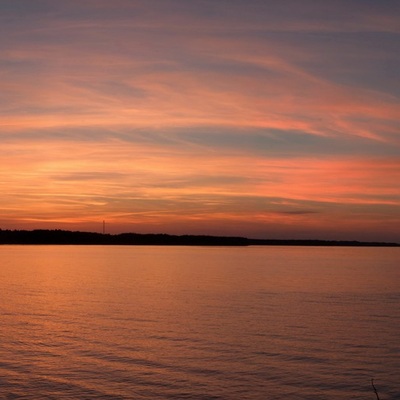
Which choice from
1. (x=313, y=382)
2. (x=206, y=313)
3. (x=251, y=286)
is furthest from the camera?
(x=251, y=286)

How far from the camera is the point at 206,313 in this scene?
150ft

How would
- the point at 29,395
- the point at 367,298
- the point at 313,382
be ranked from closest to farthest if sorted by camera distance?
the point at 29,395 → the point at 313,382 → the point at 367,298

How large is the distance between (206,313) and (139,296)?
47.1 ft

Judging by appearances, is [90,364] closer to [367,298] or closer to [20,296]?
[20,296]

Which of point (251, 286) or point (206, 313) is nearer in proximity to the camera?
point (206, 313)

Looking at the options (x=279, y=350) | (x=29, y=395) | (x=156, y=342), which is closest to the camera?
(x=29, y=395)

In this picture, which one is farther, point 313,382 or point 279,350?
point 279,350

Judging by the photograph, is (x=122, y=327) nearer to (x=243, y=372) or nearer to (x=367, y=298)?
(x=243, y=372)

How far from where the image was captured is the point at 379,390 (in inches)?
948

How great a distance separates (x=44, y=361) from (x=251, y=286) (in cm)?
4343

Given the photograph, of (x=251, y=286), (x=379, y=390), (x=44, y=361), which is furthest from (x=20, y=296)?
(x=379, y=390)

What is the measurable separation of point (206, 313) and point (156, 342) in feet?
40.9

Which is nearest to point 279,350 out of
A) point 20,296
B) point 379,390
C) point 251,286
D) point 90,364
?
point 379,390

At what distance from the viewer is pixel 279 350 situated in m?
31.3
